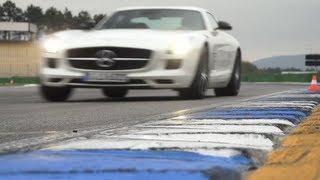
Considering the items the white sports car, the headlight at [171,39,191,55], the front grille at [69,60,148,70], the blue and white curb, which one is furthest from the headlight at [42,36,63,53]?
the blue and white curb

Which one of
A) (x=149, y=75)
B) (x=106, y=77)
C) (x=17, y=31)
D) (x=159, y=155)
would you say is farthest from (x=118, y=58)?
(x=17, y=31)

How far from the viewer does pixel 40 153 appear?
9.49 feet

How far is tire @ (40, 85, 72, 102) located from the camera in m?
9.79

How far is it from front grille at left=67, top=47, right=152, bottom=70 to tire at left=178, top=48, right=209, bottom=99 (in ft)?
2.47

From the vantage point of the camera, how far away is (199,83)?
381 inches

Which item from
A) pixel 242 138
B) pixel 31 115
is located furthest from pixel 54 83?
pixel 242 138

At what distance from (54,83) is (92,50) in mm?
692

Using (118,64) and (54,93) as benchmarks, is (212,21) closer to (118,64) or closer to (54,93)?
(118,64)

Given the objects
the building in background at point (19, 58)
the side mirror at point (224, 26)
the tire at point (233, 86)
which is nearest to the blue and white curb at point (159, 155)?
the side mirror at point (224, 26)

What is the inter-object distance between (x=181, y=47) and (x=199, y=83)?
673mm

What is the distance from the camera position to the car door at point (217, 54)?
1039cm

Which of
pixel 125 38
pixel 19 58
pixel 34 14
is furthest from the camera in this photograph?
pixel 34 14

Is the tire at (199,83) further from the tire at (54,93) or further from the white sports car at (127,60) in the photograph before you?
the tire at (54,93)

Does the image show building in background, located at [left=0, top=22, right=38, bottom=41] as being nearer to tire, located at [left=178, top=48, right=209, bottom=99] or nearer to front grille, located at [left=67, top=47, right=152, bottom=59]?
tire, located at [left=178, top=48, right=209, bottom=99]
